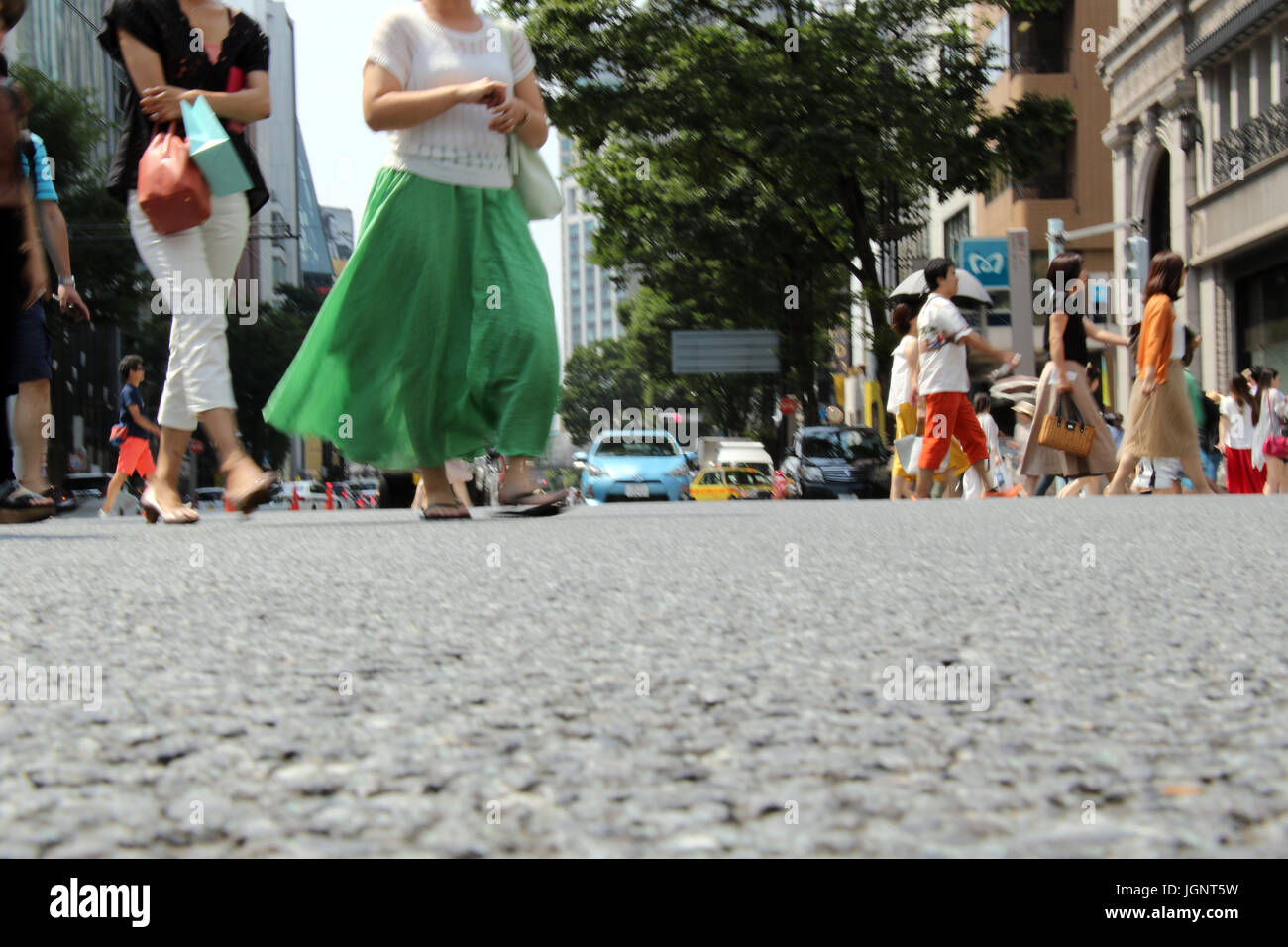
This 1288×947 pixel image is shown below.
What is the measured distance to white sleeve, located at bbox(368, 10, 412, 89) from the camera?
6215mm

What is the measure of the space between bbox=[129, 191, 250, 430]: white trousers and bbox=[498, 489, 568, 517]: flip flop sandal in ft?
4.27

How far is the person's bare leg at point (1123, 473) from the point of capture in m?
10.7

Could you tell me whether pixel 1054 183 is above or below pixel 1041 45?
below

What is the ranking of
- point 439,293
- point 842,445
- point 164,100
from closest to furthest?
point 164,100 → point 439,293 → point 842,445

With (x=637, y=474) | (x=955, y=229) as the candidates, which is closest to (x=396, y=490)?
(x=637, y=474)

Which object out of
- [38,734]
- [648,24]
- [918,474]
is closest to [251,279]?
[648,24]

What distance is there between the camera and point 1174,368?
1069 cm

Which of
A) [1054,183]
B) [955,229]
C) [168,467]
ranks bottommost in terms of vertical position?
[168,467]

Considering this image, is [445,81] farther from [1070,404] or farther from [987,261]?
[987,261]

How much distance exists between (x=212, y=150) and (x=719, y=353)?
4006cm

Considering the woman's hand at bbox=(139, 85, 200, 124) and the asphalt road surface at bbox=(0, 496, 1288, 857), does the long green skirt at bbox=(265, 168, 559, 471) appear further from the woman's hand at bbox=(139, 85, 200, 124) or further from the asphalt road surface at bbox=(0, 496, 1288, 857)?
the asphalt road surface at bbox=(0, 496, 1288, 857)

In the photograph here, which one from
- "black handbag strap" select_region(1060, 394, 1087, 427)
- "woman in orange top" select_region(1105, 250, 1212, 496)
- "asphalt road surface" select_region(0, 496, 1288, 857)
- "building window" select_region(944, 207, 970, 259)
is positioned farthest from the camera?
"building window" select_region(944, 207, 970, 259)

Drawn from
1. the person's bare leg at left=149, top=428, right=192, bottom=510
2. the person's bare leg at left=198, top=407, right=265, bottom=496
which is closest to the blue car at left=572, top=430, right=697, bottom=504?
the person's bare leg at left=149, top=428, right=192, bottom=510

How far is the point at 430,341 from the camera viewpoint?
648 centimetres
